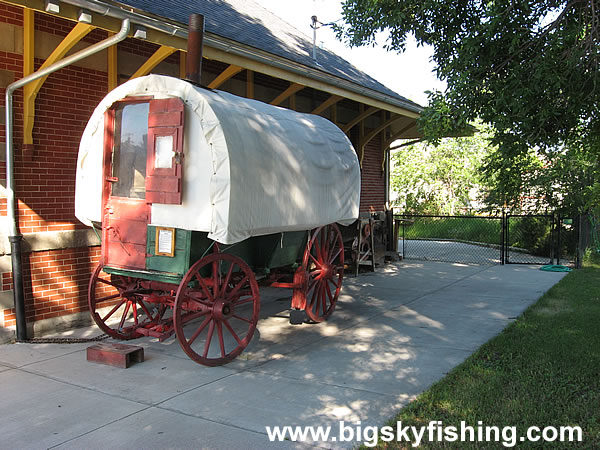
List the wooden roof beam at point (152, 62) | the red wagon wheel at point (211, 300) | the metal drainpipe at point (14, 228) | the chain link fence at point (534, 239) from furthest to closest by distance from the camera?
the chain link fence at point (534, 239) < the wooden roof beam at point (152, 62) < the metal drainpipe at point (14, 228) < the red wagon wheel at point (211, 300)

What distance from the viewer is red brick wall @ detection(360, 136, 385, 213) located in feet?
45.7

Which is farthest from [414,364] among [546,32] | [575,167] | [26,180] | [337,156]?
[575,167]

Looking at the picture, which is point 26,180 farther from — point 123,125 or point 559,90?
point 559,90

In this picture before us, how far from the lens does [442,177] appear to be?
25.0 metres

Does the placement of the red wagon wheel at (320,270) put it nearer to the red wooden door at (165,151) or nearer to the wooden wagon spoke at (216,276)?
the wooden wagon spoke at (216,276)

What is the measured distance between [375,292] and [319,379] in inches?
189

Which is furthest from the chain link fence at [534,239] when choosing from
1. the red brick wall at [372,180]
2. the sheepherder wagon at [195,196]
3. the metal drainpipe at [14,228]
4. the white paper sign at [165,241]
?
the metal drainpipe at [14,228]

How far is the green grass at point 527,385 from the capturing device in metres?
4.12

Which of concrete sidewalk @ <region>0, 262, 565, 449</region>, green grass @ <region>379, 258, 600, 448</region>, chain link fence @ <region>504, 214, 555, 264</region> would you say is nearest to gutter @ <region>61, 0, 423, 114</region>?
concrete sidewalk @ <region>0, 262, 565, 449</region>

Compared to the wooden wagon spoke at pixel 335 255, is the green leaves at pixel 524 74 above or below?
above

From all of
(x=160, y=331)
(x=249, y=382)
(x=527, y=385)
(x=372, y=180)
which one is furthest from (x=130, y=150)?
(x=372, y=180)

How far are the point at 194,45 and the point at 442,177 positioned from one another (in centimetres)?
2026

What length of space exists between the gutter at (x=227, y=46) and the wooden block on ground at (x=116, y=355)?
341 cm

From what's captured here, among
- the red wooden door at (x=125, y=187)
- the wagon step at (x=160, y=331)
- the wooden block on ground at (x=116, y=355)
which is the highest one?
the red wooden door at (x=125, y=187)
